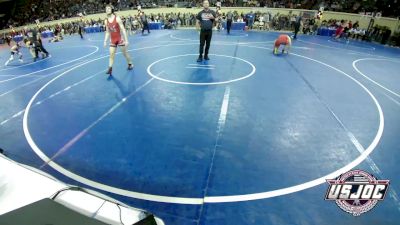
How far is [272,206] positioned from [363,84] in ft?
24.5

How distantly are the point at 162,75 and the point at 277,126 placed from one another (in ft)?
16.9

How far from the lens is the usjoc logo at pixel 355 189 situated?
9.68 feet

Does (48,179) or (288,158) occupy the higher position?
(48,179)

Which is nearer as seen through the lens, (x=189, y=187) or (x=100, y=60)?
(x=189, y=187)

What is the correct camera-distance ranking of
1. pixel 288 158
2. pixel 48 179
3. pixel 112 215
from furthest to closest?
pixel 288 158 < pixel 48 179 < pixel 112 215

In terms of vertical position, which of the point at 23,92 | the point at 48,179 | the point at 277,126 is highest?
the point at 48,179

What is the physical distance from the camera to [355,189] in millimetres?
2982

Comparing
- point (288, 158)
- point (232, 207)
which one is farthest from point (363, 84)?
point (232, 207)

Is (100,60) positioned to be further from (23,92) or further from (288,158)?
(288,158)

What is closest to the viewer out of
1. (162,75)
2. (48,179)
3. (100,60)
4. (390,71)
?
(48,179)

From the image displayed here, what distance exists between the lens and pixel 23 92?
30.0ft

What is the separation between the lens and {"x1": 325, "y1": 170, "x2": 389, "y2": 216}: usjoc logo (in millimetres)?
2949

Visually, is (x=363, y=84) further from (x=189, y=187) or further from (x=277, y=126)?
(x=189, y=187)

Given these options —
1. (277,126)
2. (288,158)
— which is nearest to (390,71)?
(277,126)
